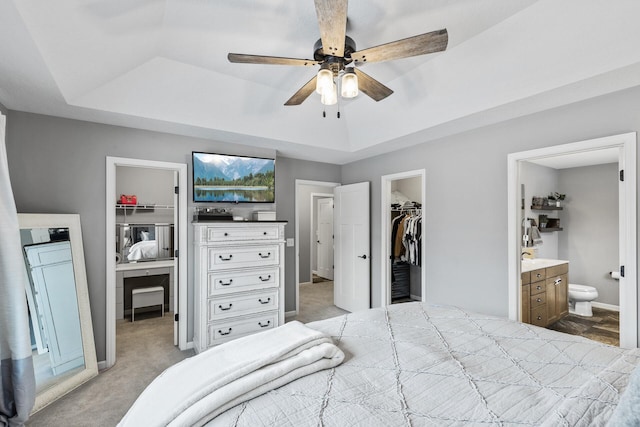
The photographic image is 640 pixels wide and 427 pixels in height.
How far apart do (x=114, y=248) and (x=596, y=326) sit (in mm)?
5880

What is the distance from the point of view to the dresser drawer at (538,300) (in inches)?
139

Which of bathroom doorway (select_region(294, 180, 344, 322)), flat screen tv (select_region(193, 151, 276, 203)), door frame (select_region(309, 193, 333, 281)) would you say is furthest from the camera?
door frame (select_region(309, 193, 333, 281))

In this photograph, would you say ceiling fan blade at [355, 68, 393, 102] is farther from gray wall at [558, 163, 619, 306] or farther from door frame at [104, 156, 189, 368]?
gray wall at [558, 163, 619, 306]

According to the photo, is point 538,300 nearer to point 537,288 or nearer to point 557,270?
point 537,288

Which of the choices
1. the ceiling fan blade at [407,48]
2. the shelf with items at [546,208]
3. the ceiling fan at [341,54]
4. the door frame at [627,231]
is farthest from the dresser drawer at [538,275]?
the ceiling fan blade at [407,48]

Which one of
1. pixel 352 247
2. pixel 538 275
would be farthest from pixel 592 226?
pixel 352 247

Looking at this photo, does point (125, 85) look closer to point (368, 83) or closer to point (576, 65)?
point (368, 83)

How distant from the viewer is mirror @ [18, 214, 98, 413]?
2344mm

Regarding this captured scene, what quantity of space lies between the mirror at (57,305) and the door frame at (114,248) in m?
0.20

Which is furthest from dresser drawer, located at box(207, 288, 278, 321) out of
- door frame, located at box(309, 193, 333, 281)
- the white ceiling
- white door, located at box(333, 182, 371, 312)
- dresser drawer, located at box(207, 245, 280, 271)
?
door frame, located at box(309, 193, 333, 281)

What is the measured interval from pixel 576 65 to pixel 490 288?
1997 millimetres

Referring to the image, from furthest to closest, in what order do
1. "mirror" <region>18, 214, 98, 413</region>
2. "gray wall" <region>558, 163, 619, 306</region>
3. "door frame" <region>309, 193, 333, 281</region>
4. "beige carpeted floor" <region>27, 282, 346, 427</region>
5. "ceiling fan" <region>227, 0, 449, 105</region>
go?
1. "door frame" <region>309, 193, 333, 281</region>
2. "gray wall" <region>558, 163, 619, 306</region>
3. "mirror" <region>18, 214, 98, 413</region>
4. "beige carpeted floor" <region>27, 282, 346, 427</region>
5. "ceiling fan" <region>227, 0, 449, 105</region>

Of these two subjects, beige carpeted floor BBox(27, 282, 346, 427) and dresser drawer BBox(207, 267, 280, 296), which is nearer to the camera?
beige carpeted floor BBox(27, 282, 346, 427)

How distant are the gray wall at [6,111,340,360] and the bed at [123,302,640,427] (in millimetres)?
2330
